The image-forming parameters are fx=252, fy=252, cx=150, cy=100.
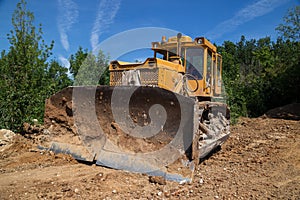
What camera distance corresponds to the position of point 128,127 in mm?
4066

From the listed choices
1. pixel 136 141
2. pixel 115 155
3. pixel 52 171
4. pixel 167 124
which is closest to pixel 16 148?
pixel 52 171

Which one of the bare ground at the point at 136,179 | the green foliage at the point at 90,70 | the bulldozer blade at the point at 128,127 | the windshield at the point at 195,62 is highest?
the green foliage at the point at 90,70

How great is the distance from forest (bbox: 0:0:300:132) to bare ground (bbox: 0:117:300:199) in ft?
4.94

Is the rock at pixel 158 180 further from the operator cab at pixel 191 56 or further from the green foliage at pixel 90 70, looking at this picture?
the green foliage at pixel 90 70

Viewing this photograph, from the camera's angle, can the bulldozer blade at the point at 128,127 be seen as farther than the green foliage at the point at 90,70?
No

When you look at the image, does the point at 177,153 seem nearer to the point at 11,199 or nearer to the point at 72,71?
the point at 11,199

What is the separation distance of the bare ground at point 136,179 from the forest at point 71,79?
150 cm

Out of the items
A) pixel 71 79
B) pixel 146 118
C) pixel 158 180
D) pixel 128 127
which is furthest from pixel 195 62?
pixel 71 79

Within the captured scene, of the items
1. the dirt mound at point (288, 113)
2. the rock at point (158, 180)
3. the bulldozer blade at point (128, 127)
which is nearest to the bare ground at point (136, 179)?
the rock at point (158, 180)

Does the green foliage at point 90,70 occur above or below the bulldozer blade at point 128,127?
above

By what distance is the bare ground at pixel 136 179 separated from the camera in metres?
3.02

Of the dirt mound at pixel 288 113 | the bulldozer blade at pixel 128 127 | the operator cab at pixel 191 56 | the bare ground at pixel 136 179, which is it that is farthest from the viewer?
the dirt mound at pixel 288 113

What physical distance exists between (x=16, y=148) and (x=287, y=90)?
1293cm

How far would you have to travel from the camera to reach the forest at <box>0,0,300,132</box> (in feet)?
20.7
